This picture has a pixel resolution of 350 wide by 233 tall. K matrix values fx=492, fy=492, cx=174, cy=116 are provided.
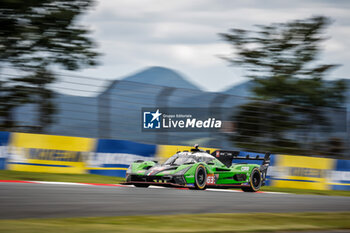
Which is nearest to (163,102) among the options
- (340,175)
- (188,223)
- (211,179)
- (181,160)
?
(181,160)

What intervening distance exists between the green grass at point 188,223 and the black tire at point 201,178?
11.1 ft

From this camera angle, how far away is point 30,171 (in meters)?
10.4

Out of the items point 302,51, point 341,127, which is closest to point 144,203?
point 341,127

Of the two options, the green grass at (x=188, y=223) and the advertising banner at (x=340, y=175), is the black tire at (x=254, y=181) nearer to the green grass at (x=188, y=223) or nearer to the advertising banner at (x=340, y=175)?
the advertising banner at (x=340, y=175)

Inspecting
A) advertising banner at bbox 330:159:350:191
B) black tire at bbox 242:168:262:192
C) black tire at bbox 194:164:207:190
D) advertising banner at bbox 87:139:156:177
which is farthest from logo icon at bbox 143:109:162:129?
advertising banner at bbox 330:159:350:191

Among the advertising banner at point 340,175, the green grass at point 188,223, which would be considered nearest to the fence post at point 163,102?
the advertising banner at point 340,175

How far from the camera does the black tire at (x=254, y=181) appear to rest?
429 inches

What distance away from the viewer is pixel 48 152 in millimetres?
10656

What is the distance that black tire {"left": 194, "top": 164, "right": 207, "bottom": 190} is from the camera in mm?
9727

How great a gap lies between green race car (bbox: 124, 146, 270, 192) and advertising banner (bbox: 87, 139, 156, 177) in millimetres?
1456

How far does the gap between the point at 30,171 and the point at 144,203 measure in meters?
4.71

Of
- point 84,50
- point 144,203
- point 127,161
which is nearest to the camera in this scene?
point 144,203

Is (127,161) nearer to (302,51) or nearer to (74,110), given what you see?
(74,110)

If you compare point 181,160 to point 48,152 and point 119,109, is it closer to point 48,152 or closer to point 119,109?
point 119,109
